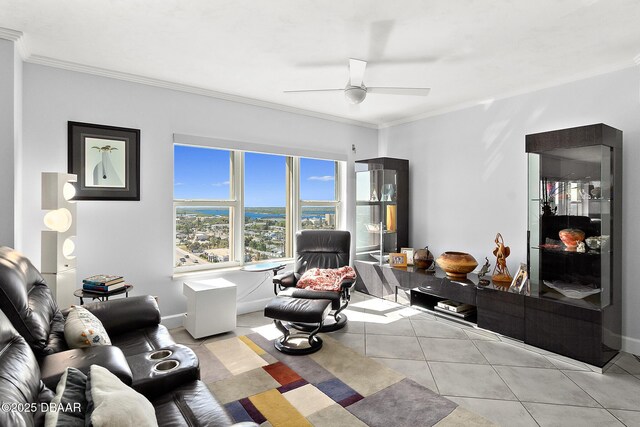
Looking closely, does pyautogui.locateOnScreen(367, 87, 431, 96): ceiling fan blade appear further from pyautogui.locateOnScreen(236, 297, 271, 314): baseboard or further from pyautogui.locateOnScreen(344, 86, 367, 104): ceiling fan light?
pyautogui.locateOnScreen(236, 297, 271, 314): baseboard

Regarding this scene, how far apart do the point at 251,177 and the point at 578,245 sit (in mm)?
3555

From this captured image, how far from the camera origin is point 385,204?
16.1 ft

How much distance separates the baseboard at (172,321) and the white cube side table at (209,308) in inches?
4.9

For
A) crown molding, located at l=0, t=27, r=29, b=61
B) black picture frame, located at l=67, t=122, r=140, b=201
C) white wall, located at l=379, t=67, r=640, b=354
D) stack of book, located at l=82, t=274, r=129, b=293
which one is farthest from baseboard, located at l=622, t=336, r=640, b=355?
crown molding, located at l=0, t=27, r=29, b=61

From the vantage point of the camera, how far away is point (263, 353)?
3078 millimetres

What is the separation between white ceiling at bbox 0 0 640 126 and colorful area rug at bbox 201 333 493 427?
102 inches

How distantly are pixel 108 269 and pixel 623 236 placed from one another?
15.9 feet

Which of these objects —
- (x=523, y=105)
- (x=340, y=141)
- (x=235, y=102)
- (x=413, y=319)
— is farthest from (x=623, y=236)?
(x=235, y=102)

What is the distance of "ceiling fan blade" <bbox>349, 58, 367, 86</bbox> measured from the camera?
8.47 ft

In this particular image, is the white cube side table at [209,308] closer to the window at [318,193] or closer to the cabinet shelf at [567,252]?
the window at [318,193]

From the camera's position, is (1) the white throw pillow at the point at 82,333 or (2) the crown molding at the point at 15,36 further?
(2) the crown molding at the point at 15,36

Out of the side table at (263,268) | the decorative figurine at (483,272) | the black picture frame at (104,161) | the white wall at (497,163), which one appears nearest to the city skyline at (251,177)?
the black picture frame at (104,161)

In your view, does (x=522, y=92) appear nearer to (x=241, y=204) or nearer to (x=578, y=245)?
(x=578, y=245)

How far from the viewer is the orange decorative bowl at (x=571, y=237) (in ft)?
10.2
